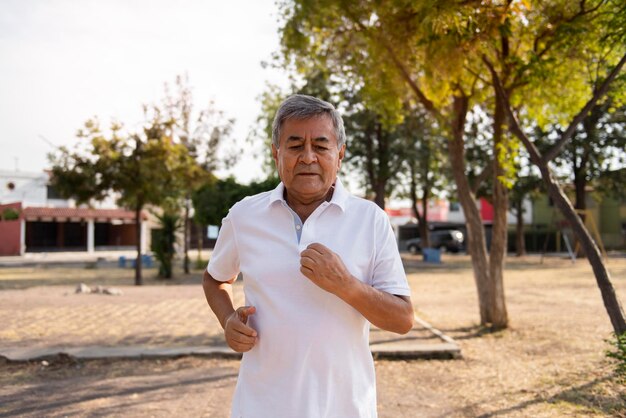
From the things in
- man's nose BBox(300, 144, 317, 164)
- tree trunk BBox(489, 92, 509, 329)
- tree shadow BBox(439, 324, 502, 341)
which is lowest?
tree shadow BBox(439, 324, 502, 341)

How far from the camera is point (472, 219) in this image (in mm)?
8328

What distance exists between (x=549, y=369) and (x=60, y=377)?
5059 mm

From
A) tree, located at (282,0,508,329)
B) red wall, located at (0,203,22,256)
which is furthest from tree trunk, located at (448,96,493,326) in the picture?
red wall, located at (0,203,22,256)

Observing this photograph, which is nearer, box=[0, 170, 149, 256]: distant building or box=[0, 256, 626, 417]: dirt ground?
box=[0, 256, 626, 417]: dirt ground

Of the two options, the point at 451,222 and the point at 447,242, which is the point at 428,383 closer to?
the point at 447,242

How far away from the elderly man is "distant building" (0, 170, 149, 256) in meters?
35.1

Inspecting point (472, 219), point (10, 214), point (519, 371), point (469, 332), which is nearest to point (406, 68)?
point (472, 219)

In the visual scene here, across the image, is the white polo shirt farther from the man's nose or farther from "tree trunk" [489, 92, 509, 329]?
"tree trunk" [489, 92, 509, 329]

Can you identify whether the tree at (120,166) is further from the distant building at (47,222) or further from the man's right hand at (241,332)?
the distant building at (47,222)

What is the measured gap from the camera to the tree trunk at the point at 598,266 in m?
5.10

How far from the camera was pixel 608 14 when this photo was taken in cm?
562

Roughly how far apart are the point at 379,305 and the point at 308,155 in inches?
20.9

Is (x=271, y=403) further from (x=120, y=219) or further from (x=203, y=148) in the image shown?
(x=120, y=219)

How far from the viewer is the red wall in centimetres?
3528
